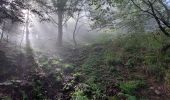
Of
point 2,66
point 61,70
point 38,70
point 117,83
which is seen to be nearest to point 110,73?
point 117,83

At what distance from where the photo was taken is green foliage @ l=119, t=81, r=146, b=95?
31.2 feet

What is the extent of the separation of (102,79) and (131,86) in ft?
6.16

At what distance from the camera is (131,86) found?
966 centimetres

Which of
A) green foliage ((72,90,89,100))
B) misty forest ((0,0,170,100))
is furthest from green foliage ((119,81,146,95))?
green foliage ((72,90,89,100))

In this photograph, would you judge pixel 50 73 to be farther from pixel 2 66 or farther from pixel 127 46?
pixel 127 46

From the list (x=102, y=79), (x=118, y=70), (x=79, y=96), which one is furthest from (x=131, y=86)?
(x=118, y=70)

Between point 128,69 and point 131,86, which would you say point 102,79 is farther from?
point 131,86

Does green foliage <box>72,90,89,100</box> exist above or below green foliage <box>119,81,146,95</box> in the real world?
below

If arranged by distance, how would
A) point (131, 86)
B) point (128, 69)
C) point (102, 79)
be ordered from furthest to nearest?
point (128, 69) < point (102, 79) < point (131, 86)

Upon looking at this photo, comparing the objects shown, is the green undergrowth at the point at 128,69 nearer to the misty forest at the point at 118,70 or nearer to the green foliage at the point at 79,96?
the misty forest at the point at 118,70

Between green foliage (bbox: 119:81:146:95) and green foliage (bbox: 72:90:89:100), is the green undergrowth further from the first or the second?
green foliage (bbox: 72:90:89:100)

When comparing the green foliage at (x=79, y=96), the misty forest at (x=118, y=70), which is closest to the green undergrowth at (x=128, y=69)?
the misty forest at (x=118, y=70)

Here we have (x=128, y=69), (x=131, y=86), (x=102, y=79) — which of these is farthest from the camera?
(x=128, y=69)

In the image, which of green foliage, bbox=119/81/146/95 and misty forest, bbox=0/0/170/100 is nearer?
green foliage, bbox=119/81/146/95
